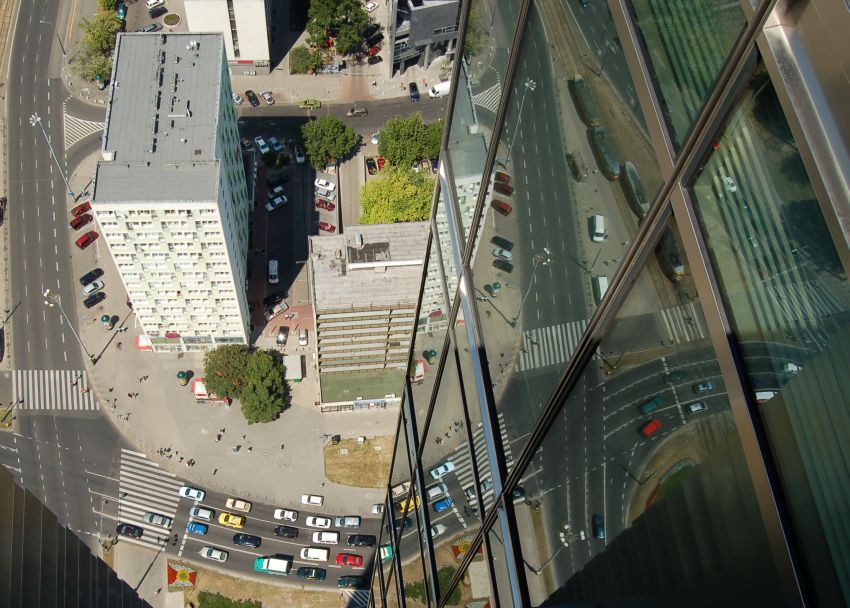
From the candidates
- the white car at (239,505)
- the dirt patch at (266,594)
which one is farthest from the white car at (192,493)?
the dirt patch at (266,594)

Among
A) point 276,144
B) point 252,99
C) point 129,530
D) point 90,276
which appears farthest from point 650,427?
point 252,99

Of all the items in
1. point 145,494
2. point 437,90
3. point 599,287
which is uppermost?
point 437,90

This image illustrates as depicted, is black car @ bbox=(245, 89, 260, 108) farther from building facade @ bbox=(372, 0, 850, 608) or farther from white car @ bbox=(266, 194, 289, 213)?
building facade @ bbox=(372, 0, 850, 608)

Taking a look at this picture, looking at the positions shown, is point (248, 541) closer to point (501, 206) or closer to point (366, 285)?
point (366, 285)

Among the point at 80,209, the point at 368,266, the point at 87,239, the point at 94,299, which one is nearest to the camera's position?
the point at 368,266

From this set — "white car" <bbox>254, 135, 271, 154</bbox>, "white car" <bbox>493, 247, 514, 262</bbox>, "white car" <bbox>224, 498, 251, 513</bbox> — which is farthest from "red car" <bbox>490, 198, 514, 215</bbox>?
"white car" <bbox>254, 135, 271, 154</bbox>

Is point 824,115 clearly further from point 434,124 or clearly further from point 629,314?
point 434,124

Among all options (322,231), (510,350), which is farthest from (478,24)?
(322,231)

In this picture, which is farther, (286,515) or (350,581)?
(286,515)
